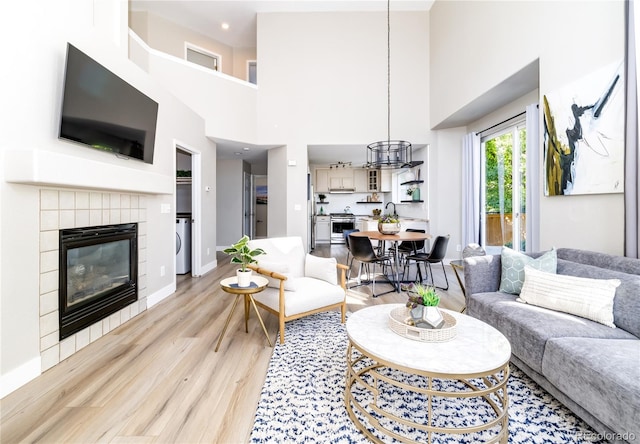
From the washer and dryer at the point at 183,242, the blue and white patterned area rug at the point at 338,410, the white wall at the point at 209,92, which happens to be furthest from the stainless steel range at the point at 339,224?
the blue and white patterned area rug at the point at 338,410

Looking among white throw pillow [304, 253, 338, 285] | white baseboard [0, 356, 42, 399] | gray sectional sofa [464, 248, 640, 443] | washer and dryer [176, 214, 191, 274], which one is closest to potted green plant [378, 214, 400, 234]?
white throw pillow [304, 253, 338, 285]

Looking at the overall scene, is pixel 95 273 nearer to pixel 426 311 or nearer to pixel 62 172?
pixel 62 172

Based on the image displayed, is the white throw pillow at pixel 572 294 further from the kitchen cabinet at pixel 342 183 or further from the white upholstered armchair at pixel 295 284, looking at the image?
the kitchen cabinet at pixel 342 183

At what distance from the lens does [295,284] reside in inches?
99.5

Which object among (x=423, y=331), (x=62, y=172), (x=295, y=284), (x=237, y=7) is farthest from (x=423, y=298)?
(x=237, y=7)

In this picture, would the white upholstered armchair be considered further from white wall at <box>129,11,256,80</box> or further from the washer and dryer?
white wall at <box>129,11,256,80</box>

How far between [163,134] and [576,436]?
14.4 feet

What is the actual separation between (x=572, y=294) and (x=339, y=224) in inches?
268

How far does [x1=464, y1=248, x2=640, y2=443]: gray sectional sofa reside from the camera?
119cm

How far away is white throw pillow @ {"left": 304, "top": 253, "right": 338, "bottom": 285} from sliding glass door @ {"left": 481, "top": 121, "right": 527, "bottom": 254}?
10.1ft

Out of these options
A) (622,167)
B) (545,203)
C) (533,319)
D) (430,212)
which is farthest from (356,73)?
(533,319)

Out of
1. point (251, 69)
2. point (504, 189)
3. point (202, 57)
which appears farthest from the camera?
point (251, 69)

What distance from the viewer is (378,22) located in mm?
5352

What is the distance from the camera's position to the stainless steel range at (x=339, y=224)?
8.51 metres
